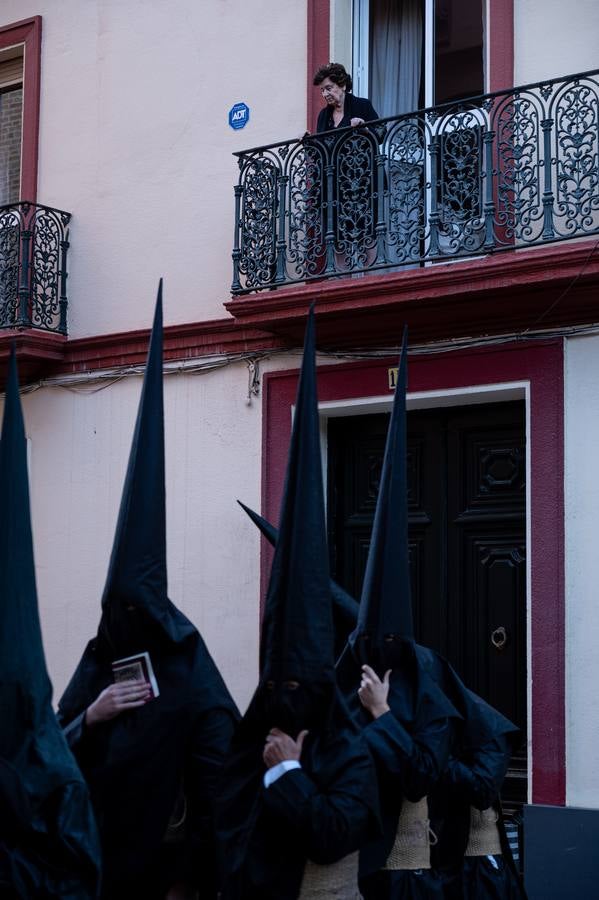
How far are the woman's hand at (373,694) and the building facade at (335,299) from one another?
11.8 ft

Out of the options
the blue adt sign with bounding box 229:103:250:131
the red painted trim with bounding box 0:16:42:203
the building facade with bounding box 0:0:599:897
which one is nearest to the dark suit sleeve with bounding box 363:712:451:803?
the building facade with bounding box 0:0:599:897

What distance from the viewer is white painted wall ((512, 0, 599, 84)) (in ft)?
32.9

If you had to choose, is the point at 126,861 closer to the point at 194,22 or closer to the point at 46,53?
the point at 194,22

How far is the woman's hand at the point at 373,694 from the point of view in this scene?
6074mm

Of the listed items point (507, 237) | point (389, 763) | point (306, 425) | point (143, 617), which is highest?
point (507, 237)

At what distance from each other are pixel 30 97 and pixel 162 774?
8.35 metres

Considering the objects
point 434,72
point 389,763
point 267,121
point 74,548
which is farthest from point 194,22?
point 389,763

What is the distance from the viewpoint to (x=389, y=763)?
5.98 m

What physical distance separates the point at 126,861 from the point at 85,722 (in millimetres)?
592

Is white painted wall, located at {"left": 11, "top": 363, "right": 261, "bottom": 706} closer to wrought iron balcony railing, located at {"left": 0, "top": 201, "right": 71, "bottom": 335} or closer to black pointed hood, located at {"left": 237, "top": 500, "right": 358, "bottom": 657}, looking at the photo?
wrought iron balcony railing, located at {"left": 0, "top": 201, "right": 71, "bottom": 335}

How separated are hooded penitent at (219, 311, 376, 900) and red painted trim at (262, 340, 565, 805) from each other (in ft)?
13.9

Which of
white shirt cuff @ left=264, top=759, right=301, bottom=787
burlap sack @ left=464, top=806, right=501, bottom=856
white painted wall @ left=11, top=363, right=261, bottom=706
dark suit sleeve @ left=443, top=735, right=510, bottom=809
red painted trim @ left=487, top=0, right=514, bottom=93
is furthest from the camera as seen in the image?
white painted wall @ left=11, top=363, right=261, bottom=706

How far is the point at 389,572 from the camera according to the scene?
633 centimetres

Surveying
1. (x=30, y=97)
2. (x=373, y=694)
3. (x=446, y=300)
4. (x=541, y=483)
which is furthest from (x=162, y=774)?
(x=30, y=97)
